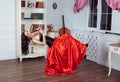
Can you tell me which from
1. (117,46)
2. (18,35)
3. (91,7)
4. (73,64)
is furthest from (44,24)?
(117,46)

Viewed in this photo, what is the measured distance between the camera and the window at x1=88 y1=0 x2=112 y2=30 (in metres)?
5.22

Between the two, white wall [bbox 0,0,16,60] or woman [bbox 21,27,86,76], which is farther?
white wall [bbox 0,0,16,60]

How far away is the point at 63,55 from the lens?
4457mm

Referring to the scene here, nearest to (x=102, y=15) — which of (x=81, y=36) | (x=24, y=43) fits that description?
(x=81, y=36)

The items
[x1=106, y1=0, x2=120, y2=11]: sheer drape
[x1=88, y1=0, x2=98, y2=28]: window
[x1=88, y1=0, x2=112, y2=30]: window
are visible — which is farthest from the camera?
[x1=88, y1=0, x2=98, y2=28]: window

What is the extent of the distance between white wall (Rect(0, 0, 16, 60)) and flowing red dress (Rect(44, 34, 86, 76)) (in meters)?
1.70

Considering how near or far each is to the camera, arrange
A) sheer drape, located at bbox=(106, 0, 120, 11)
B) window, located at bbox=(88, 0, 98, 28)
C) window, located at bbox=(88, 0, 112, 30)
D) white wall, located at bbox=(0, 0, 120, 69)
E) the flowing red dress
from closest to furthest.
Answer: the flowing red dress
sheer drape, located at bbox=(106, 0, 120, 11)
white wall, located at bbox=(0, 0, 120, 69)
window, located at bbox=(88, 0, 112, 30)
window, located at bbox=(88, 0, 98, 28)

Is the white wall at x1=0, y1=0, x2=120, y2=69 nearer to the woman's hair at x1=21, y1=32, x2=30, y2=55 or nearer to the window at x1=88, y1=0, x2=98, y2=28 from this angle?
the window at x1=88, y1=0, x2=98, y2=28

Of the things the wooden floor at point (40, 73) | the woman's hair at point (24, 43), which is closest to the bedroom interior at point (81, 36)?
the wooden floor at point (40, 73)

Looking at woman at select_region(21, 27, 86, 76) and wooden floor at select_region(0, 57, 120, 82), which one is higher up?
woman at select_region(21, 27, 86, 76)

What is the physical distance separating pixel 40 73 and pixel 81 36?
207 cm

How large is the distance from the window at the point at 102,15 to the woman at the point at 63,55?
1.14m

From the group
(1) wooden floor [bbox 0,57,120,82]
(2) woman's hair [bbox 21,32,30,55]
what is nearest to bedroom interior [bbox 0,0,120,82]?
(1) wooden floor [bbox 0,57,120,82]

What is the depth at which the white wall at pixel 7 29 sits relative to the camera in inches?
217
